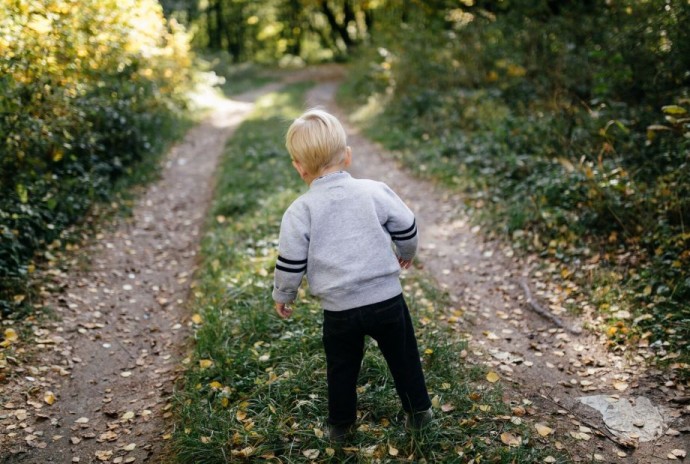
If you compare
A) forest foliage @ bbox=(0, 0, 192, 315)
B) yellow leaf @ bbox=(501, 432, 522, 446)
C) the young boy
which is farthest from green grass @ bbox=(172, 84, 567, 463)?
forest foliage @ bbox=(0, 0, 192, 315)

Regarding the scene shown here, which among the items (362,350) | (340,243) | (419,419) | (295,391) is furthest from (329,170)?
(295,391)

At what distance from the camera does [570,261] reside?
18.1 feet

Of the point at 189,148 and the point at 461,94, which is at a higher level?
the point at 461,94

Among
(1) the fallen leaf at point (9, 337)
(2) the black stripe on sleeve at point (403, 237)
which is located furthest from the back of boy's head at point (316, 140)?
(1) the fallen leaf at point (9, 337)

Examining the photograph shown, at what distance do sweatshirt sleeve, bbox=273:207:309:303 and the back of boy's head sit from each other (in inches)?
11.6

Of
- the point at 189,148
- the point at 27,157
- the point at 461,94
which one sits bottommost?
the point at 189,148

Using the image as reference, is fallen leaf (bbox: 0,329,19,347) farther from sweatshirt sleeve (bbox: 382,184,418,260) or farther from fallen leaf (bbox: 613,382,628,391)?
fallen leaf (bbox: 613,382,628,391)

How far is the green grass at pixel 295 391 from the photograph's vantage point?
3150 mm

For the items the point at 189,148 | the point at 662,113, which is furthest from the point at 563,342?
the point at 189,148

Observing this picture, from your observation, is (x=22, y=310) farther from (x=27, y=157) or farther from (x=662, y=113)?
(x=662, y=113)

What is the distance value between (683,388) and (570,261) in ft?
6.59

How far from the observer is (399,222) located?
9.48 ft

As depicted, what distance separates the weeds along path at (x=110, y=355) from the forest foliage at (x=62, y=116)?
570 mm

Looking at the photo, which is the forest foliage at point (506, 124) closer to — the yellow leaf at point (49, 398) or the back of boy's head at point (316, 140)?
the yellow leaf at point (49, 398)
